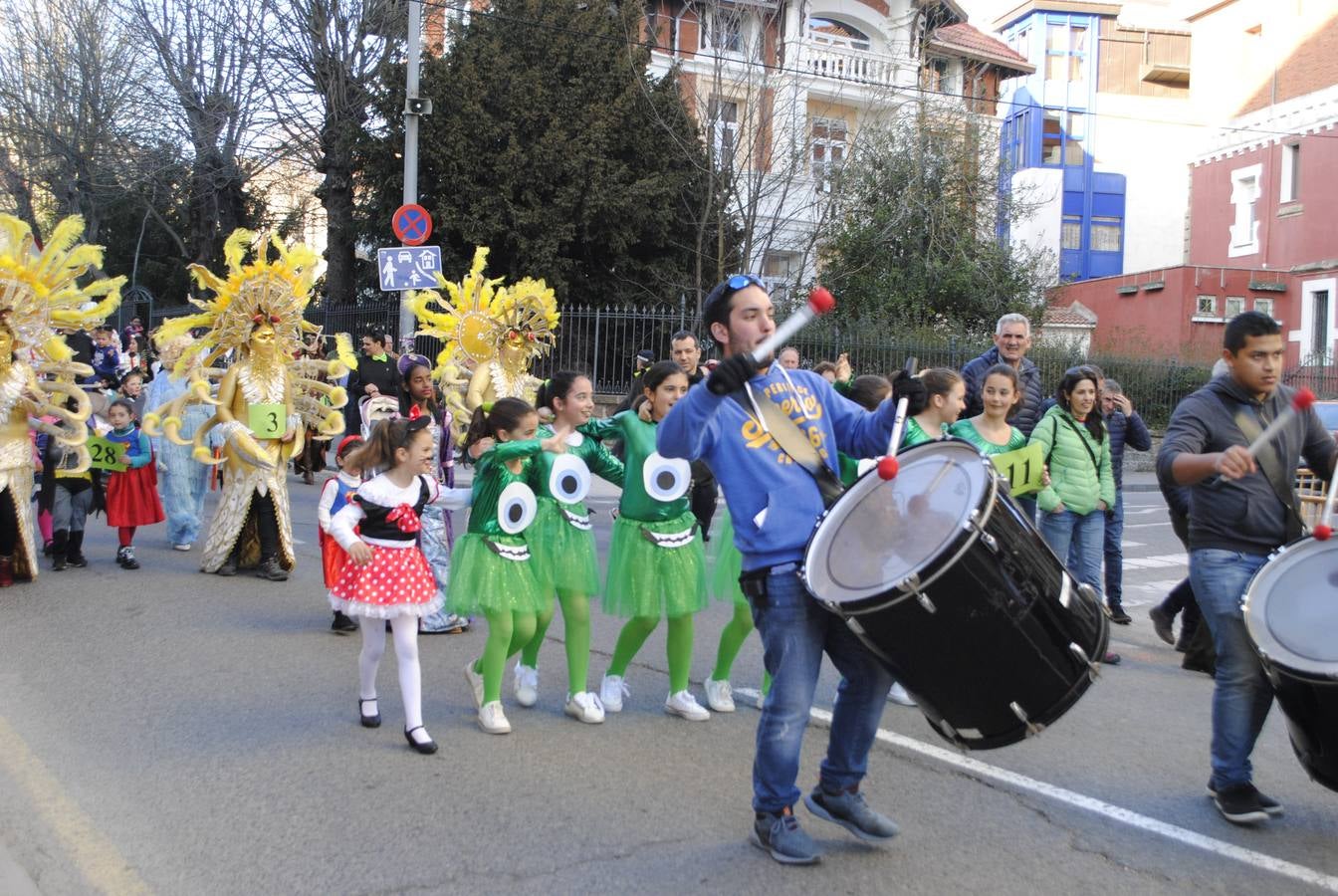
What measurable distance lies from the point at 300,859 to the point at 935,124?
962 inches

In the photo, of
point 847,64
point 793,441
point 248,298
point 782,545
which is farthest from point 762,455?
point 847,64

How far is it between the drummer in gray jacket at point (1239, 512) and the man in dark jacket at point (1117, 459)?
379cm

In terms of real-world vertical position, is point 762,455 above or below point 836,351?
below

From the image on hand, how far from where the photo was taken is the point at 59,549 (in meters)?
9.71

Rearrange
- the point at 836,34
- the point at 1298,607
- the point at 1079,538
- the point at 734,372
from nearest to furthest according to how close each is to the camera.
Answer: the point at 734,372
the point at 1298,607
the point at 1079,538
the point at 836,34

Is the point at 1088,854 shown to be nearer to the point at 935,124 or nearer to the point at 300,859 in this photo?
the point at 300,859

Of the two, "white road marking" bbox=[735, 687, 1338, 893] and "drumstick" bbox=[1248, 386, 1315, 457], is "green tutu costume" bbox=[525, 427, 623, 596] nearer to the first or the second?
"white road marking" bbox=[735, 687, 1338, 893]

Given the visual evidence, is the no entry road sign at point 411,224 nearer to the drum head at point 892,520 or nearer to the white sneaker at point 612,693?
the white sneaker at point 612,693

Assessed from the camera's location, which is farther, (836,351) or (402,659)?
(836,351)

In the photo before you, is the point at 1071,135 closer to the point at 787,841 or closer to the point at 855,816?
the point at 855,816

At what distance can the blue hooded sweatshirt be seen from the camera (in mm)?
4008

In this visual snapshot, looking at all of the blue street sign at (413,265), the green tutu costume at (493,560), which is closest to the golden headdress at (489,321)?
the green tutu costume at (493,560)

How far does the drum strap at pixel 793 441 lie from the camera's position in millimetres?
4098

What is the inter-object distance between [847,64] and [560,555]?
1041 inches
